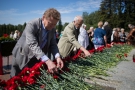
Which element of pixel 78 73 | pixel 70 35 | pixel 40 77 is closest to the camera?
pixel 40 77

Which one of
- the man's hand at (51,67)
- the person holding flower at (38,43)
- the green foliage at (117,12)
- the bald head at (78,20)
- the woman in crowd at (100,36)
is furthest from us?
the green foliage at (117,12)

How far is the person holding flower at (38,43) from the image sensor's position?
2.08 m

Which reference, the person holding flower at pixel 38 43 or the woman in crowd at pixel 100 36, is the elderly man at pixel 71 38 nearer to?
the person holding flower at pixel 38 43

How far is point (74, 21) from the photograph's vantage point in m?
3.45

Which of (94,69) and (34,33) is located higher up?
(34,33)

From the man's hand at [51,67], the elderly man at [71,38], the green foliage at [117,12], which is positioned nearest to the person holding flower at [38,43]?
the man's hand at [51,67]

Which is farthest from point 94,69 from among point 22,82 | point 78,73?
point 22,82

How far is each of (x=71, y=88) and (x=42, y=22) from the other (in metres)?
1.04

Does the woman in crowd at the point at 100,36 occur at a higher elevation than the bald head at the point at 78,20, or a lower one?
lower

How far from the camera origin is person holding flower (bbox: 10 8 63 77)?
2.08 meters

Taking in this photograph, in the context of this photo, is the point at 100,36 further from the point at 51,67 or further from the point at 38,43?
the point at 51,67

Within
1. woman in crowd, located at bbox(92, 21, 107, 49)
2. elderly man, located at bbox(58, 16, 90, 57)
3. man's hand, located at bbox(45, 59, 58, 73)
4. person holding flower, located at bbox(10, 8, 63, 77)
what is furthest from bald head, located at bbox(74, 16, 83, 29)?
woman in crowd, located at bbox(92, 21, 107, 49)

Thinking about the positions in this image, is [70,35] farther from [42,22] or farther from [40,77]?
[40,77]

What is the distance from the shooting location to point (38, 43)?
2.38 meters
